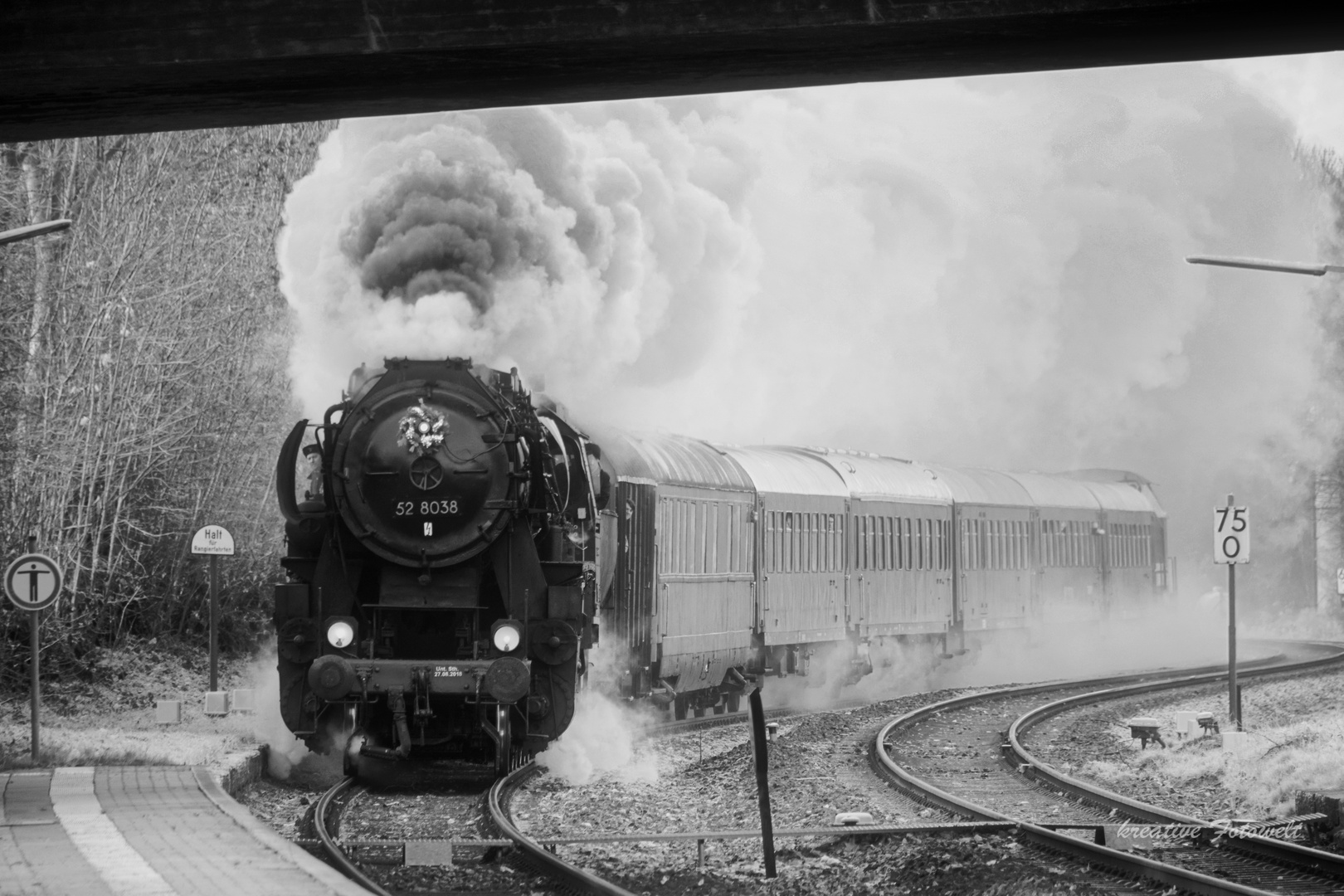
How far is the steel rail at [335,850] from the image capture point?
9.07m

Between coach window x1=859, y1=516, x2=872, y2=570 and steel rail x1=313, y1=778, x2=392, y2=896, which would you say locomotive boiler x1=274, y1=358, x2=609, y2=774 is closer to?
steel rail x1=313, y1=778, x2=392, y2=896

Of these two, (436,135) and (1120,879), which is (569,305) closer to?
(436,135)

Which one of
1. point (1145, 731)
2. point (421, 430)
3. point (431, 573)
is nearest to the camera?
point (421, 430)

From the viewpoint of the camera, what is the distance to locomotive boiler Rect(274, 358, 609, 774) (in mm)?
12641

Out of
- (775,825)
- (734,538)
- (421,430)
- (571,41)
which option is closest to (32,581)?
(421,430)

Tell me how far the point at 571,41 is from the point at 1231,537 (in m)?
12.0

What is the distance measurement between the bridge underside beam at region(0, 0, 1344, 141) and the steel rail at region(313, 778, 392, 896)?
3982mm

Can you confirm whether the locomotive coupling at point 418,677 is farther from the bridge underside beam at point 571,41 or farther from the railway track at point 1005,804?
the bridge underside beam at point 571,41

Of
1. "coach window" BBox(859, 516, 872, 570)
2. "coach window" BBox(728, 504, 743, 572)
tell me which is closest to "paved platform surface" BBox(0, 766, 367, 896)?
"coach window" BBox(728, 504, 743, 572)

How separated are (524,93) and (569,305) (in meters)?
7.75

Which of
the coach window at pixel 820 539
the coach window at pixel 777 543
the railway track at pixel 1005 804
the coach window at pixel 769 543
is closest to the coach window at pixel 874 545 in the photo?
the coach window at pixel 820 539

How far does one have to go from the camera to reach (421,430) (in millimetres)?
12648

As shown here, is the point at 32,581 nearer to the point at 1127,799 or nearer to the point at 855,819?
the point at 855,819

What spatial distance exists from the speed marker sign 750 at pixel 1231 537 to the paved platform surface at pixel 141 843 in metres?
9.90
